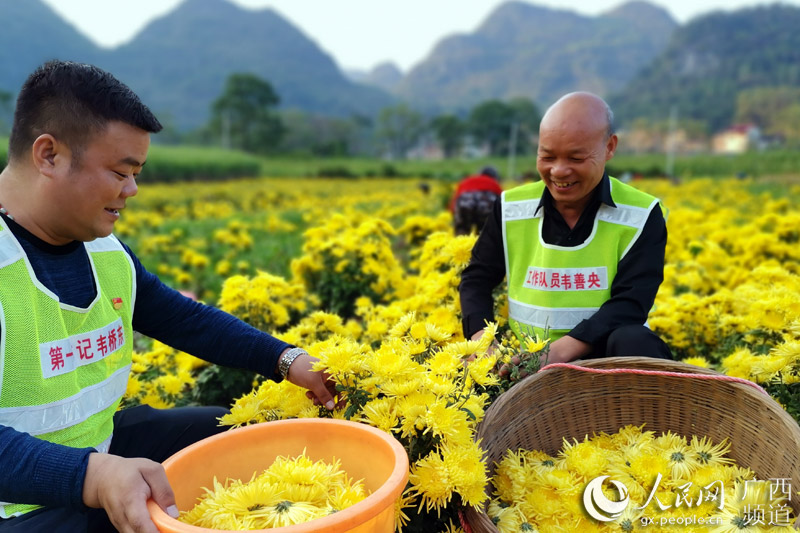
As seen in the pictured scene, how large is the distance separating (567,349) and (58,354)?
5.22ft

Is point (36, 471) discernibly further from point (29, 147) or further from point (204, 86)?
point (204, 86)

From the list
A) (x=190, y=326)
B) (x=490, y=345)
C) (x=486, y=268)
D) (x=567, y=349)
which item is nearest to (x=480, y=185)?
(x=486, y=268)

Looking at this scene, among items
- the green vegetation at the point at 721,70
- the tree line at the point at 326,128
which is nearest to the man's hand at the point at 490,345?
the tree line at the point at 326,128

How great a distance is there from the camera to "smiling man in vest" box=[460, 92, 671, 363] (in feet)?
6.99

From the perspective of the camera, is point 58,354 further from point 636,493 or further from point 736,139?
point 736,139

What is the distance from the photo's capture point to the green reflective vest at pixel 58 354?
4.50ft

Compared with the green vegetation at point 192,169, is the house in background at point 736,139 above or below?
above

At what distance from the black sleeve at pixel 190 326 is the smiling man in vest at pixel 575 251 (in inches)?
34.6

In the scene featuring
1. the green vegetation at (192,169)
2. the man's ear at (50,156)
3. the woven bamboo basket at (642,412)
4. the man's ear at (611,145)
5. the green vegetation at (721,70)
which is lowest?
the green vegetation at (192,169)

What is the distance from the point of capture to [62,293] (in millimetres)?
1511

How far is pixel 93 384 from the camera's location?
5.15 feet

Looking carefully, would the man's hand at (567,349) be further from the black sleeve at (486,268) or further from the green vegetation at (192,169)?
the green vegetation at (192,169)

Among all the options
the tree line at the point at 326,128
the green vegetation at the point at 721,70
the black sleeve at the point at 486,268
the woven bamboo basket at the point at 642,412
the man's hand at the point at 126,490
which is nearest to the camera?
the man's hand at the point at 126,490

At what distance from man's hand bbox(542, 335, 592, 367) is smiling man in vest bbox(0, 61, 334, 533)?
0.87 meters
